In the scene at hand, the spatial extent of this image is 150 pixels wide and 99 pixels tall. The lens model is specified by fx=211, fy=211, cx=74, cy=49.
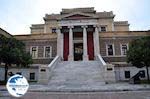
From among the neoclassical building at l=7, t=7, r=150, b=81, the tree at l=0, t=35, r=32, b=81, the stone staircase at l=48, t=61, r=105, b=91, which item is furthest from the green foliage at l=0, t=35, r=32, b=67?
the neoclassical building at l=7, t=7, r=150, b=81

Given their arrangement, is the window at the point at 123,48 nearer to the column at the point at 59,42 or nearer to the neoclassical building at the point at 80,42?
the neoclassical building at the point at 80,42

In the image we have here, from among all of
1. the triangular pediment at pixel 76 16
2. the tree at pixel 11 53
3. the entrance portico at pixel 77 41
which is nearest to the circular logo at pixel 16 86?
the tree at pixel 11 53

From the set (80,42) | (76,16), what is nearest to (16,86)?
(80,42)

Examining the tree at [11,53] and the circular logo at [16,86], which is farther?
the tree at [11,53]

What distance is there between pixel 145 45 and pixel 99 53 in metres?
11.8

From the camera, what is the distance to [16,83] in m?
4.94

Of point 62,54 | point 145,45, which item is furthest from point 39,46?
point 145,45

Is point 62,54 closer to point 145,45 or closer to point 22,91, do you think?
point 145,45

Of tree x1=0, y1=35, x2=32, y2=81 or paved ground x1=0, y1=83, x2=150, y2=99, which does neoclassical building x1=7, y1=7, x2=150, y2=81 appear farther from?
paved ground x1=0, y1=83, x2=150, y2=99

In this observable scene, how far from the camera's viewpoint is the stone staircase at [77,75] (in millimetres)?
19956

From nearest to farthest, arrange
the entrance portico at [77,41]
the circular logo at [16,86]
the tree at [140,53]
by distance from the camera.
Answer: the circular logo at [16,86] < the tree at [140,53] < the entrance portico at [77,41]

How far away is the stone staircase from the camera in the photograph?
20.0 m

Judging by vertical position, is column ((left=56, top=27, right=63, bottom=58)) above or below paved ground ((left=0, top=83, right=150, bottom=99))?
above

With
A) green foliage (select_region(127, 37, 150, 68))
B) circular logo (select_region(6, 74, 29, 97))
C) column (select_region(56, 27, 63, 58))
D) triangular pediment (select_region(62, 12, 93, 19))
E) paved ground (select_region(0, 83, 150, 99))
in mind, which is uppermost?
triangular pediment (select_region(62, 12, 93, 19))
